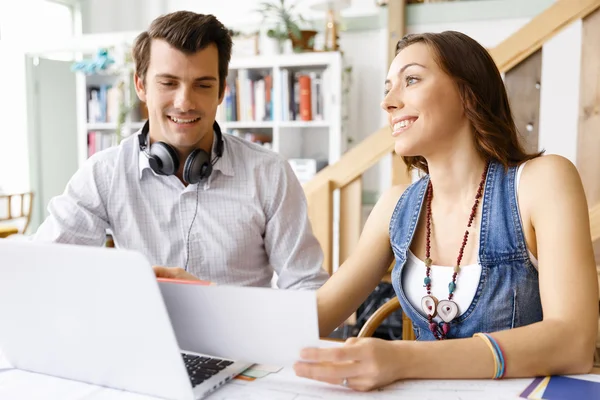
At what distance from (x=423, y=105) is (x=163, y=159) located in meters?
0.71

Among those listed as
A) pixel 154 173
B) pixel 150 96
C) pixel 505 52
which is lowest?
pixel 154 173

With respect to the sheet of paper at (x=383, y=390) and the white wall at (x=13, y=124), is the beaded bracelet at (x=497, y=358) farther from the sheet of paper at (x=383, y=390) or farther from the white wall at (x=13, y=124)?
the white wall at (x=13, y=124)

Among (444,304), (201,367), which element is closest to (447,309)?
(444,304)

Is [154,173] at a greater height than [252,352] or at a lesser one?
greater

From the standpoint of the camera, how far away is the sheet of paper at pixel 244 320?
2.37ft

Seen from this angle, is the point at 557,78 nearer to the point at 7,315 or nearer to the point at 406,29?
the point at 406,29

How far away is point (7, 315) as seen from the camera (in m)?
0.86

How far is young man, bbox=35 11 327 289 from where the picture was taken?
4.98 ft

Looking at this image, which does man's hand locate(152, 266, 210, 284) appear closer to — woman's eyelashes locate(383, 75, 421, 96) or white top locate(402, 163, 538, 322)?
white top locate(402, 163, 538, 322)

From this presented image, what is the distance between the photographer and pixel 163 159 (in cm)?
152

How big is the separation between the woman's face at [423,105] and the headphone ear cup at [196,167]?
0.56m

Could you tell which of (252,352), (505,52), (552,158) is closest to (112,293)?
(252,352)

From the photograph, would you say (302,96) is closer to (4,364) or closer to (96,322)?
(4,364)

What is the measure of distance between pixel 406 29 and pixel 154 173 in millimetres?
2741
